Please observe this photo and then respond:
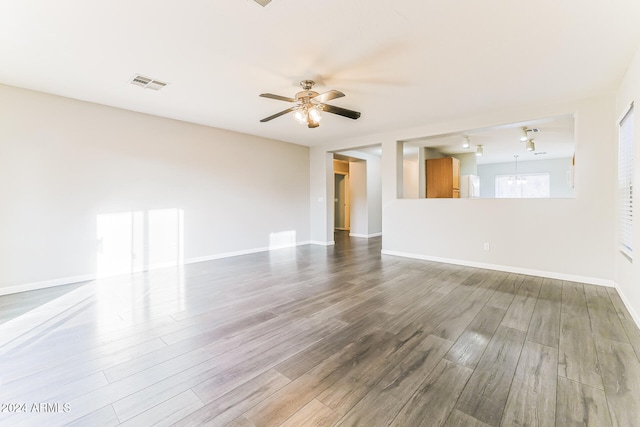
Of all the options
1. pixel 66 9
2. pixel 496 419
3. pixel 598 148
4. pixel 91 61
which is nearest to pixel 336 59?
pixel 66 9

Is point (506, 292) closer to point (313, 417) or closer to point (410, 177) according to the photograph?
point (313, 417)

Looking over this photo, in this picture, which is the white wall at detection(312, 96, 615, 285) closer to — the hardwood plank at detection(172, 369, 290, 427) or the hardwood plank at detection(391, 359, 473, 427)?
the hardwood plank at detection(391, 359, 473, 427)

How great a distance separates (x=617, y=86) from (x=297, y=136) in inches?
198

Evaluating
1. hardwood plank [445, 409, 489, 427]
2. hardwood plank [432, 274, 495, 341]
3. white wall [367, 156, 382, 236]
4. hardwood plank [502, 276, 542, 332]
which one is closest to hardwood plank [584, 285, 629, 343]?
hardwood plank [502, 276, 542, 332]

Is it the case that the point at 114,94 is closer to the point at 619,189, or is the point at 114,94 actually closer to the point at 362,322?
the point at 362,322

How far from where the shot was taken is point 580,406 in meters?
1.53

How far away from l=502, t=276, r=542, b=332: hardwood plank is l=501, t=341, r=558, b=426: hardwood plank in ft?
1.37

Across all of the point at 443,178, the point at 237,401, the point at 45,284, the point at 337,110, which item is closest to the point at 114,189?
the point at 45,284

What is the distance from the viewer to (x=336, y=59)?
9.21ft

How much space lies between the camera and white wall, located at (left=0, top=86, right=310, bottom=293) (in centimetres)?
356

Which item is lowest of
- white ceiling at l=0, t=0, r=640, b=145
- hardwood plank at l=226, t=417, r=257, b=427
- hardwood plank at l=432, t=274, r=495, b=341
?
hardwood plank at l=226, t=417, r=257, b=427

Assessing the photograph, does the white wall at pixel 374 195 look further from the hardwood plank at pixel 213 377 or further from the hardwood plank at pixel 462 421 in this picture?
the hardwood plank at pixel 462 421

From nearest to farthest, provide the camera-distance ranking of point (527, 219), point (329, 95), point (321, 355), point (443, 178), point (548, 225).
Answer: point (321, 355), point (329, 95), point (548, 225), point (527, 219), point (443, 178)

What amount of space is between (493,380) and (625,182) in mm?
3102
